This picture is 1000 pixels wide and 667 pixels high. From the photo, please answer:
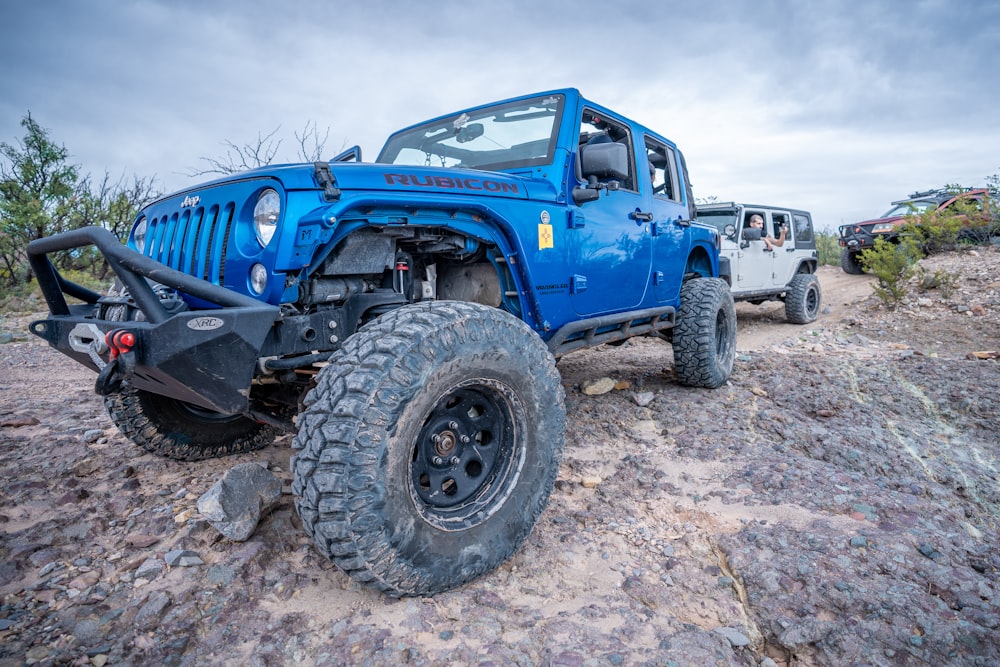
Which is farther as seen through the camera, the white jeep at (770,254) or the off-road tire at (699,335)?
the white jeep at (770,254)

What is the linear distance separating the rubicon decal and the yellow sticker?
0.74 feet

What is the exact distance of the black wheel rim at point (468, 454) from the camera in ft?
6.56

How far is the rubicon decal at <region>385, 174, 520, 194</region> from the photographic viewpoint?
2168 mm

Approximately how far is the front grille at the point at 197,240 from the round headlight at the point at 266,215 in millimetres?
124

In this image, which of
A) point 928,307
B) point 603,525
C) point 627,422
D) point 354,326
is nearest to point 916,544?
point 603,525

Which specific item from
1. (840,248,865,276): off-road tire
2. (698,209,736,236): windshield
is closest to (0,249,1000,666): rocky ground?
(698,209,736,236): windshield

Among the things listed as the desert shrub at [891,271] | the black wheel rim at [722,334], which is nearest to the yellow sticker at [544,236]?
the black wheel rim at [722,334]

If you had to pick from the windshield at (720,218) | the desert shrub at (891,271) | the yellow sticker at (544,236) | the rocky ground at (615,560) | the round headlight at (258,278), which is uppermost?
the windshield at (720,218)

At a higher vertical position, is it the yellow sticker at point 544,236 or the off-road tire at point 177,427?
the yellow sticker at point 544,236

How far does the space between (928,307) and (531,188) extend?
756 centimetres

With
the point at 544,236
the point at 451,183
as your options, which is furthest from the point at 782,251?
the point at 451,183

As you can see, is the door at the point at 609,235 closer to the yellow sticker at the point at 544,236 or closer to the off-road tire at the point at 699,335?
the yellow sticker at the point at 544,236

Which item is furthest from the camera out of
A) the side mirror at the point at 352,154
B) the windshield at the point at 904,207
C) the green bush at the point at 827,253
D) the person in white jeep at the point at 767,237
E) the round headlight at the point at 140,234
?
the green bush at the point at 827,253

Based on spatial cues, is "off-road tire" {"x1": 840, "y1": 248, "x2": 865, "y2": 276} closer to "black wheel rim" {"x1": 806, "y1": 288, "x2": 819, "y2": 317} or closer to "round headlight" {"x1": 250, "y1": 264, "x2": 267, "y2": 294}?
"black wheel rim" {"x1": 806, "y1": 288, "x2": 819, "y2": 317}
